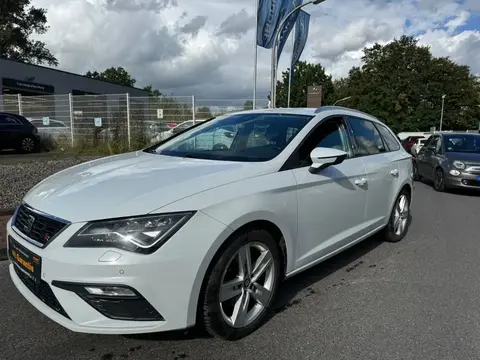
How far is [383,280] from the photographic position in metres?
4.23

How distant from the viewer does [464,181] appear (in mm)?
9945

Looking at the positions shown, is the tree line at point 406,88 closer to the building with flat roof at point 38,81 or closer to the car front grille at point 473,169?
the building with flat roof at point 38,81

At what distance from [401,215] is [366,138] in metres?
1.46

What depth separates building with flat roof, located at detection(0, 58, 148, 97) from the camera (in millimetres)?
29469

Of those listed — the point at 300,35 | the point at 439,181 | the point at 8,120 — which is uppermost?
the point at 300,35

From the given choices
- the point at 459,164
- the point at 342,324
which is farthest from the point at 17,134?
the point at 342,324

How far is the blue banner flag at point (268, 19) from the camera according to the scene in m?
17.5

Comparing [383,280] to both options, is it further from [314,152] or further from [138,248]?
[138,248]

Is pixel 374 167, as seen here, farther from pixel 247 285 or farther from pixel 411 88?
pixel 411 88

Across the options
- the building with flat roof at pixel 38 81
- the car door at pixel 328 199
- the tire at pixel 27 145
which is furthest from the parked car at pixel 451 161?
the building with flat roof at pixel 38 81

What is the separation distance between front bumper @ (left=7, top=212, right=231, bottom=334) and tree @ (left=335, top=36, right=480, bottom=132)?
6931cm

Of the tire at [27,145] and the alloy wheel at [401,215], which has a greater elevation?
the tire at [27,145]

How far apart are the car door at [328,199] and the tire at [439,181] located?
7.13 meters

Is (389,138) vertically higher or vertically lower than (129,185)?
higher
